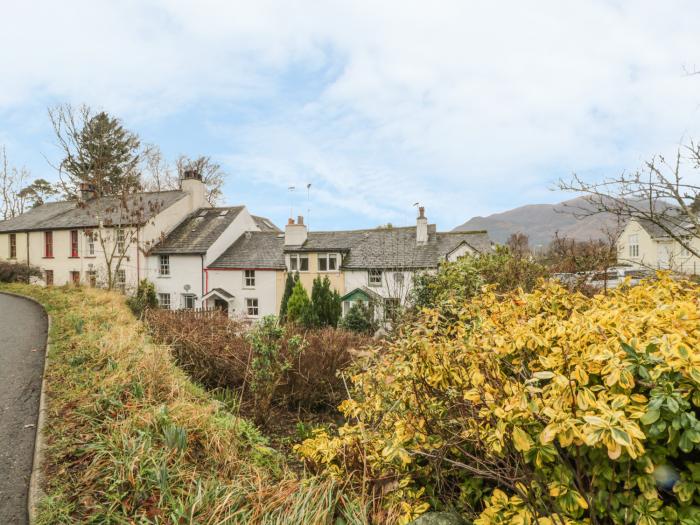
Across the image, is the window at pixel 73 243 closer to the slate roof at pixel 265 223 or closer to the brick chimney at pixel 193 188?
the brick chimney at pixel 193 188

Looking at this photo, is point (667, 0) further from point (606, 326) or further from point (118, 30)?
point (118, 30)

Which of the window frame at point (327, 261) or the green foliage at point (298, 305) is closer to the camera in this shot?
the green foliage at point (298, 305)

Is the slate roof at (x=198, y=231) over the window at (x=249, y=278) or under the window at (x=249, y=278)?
over

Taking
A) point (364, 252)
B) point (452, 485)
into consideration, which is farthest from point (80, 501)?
point (364, 252)

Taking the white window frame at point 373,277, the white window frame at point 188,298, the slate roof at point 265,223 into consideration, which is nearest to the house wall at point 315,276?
the white window frame at point 373,277

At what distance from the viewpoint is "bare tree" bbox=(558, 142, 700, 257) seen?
573cm

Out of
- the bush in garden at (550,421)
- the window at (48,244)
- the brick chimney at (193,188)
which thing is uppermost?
the brick chimney at (193,188)

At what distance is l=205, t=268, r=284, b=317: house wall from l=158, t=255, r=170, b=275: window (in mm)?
3419

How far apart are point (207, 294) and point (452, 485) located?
2477 centimetres

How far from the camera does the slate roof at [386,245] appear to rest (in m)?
23.6

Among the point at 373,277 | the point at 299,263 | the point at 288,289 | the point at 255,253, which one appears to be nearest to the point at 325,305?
the point at 288,289

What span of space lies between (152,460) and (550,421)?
315 cm

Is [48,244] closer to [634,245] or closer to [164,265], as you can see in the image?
[164,265]

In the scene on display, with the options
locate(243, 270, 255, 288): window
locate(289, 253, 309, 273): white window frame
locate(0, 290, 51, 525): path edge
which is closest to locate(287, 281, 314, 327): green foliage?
locate(289, 253, 309, 273): white window frame
